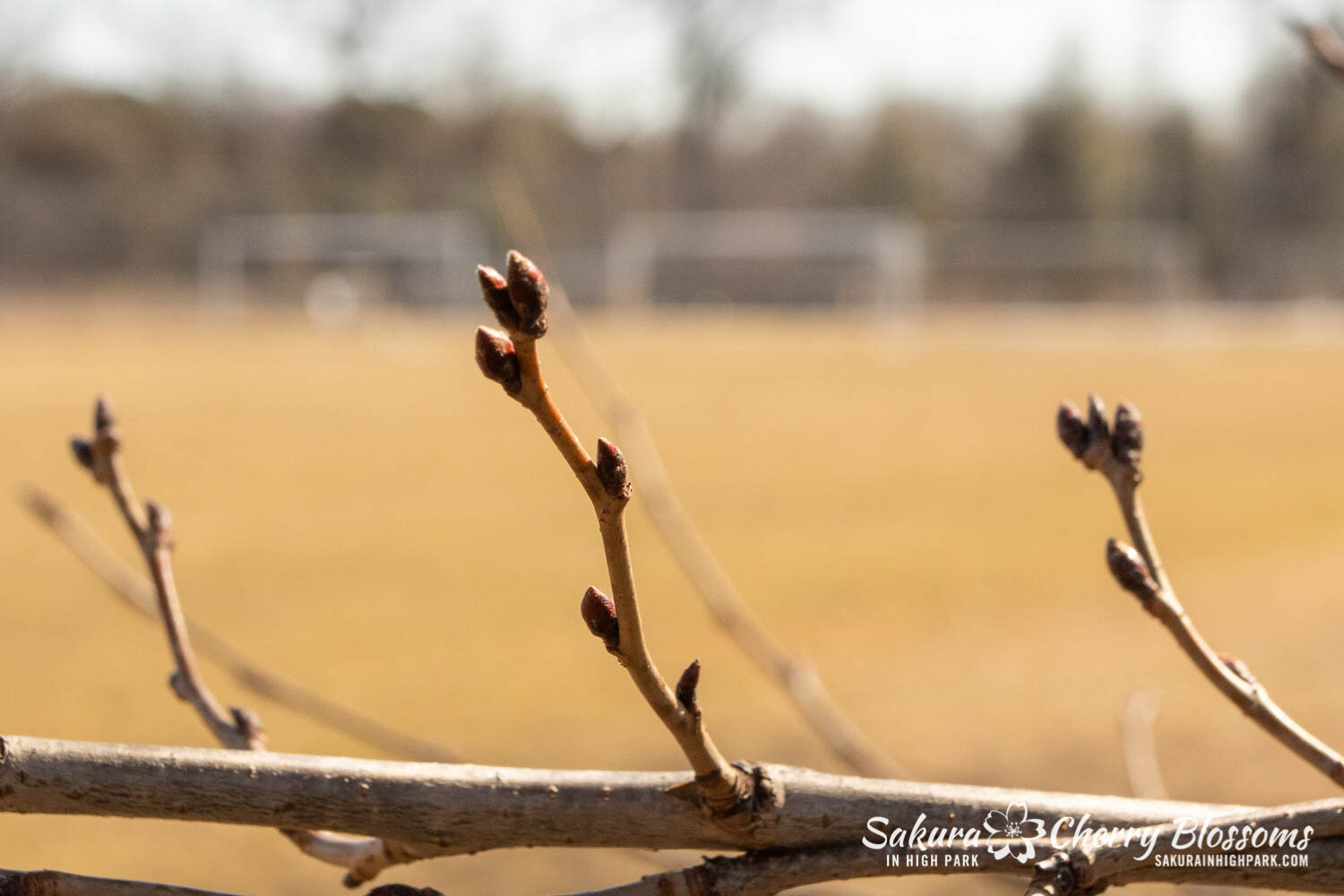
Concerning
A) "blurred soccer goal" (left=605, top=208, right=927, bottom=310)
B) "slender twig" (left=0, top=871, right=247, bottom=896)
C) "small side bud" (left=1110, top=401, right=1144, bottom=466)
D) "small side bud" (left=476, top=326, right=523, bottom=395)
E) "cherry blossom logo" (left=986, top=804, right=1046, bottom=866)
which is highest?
"blurred soccer goal" (left=605, top=208, right=927, bottom=310)

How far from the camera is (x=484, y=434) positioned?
1148 centimetres

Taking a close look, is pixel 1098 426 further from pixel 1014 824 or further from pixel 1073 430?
pixel 1014 824

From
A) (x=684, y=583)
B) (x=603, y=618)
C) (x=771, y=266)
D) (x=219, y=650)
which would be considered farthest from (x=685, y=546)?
(x=771, y=266)

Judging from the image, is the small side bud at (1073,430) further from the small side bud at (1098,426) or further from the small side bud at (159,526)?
the small side bud at (159,526)

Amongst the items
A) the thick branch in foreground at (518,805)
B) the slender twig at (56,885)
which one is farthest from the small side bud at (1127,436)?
the slender twig at (56,885)

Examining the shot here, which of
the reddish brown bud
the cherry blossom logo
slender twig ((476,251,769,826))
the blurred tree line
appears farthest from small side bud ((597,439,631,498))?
the blurred tree line

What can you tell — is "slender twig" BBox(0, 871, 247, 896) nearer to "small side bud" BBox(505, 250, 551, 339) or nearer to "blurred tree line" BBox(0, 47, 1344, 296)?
"small side bud" BBox(505, 250, 551, 339)

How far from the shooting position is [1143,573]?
1.75 ft

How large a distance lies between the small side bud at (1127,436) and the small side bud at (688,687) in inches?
9.2

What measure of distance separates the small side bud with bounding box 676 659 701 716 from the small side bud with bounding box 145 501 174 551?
0.38 meters

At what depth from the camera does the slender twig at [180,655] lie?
0.61m

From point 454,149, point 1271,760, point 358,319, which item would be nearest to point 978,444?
point 1271,760

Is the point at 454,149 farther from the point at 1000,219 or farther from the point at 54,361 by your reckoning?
the point at 54,361

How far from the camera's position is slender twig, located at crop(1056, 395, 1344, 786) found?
20.5 inches
